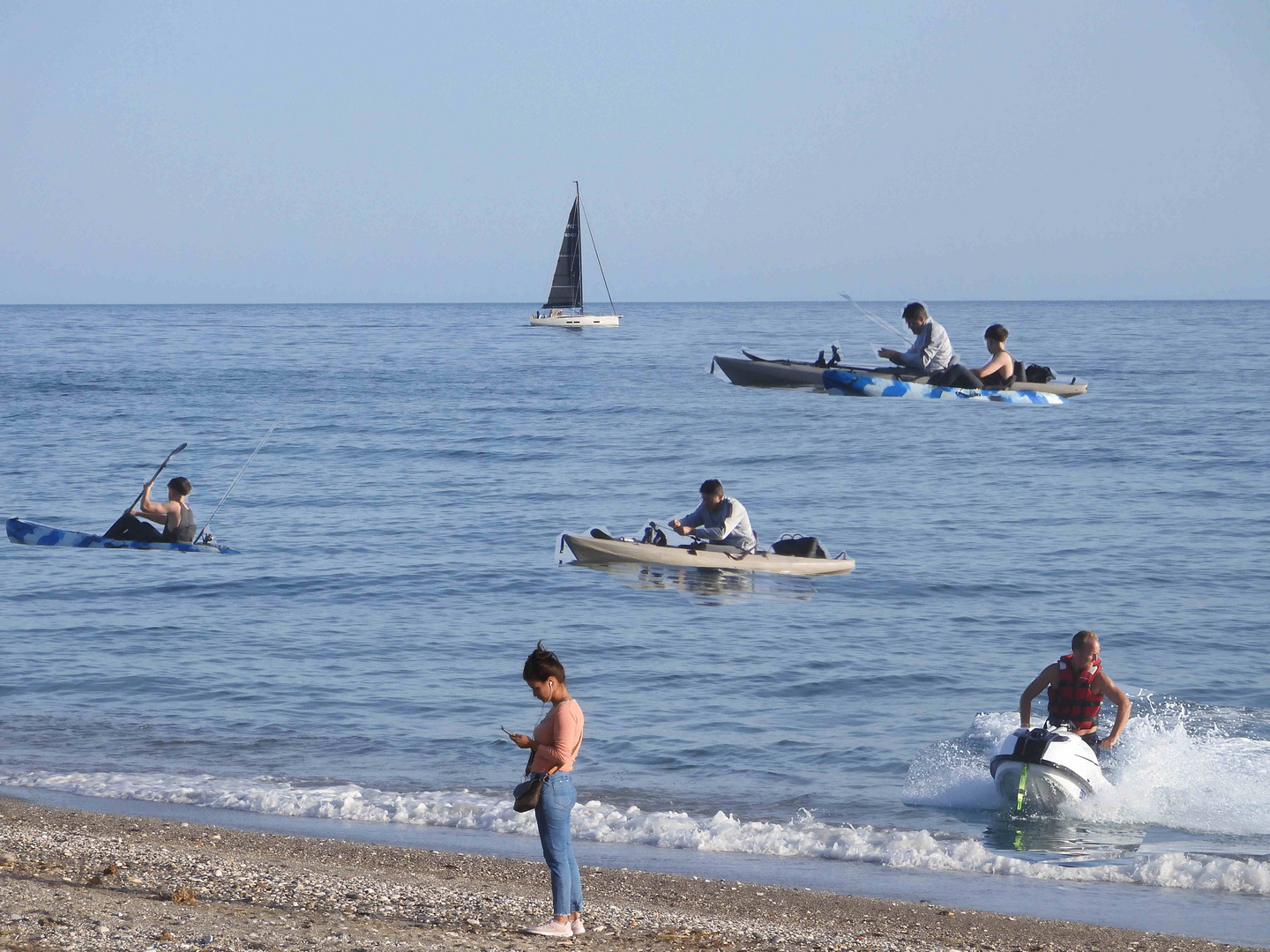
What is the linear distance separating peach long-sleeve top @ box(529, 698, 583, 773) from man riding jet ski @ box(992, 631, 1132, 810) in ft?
16.3

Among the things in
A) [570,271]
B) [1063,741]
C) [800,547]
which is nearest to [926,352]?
[800,547]

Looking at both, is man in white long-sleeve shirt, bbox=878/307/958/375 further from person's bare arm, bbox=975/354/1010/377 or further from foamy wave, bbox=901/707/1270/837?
foamy wave, bbox=901/707/1270/837

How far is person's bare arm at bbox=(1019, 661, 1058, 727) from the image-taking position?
10281 millimetres

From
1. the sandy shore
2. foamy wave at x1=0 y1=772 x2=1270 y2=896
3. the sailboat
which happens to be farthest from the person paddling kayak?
the sailboat

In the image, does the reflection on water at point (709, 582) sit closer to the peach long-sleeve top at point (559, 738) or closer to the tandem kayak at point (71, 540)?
the tandem kayak at point (71, 540)

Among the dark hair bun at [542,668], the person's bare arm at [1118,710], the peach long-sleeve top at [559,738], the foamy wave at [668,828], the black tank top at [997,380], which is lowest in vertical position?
the foamy wave at [668,828]

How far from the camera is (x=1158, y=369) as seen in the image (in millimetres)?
55625

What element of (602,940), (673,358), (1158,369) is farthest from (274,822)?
(673,358)

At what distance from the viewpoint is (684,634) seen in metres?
16.1

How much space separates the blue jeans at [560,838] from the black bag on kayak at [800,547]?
11361 mm

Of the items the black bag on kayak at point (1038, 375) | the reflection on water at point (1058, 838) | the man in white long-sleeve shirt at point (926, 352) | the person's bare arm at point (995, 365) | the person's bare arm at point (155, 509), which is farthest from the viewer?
the black bag on kayak at point (1038, 375)

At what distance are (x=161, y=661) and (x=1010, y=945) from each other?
1046 centimetres

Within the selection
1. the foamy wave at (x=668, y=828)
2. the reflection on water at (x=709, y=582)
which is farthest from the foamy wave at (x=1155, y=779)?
the reflection on water at (x=709, y=582)

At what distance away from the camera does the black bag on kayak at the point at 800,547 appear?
1761 cm
